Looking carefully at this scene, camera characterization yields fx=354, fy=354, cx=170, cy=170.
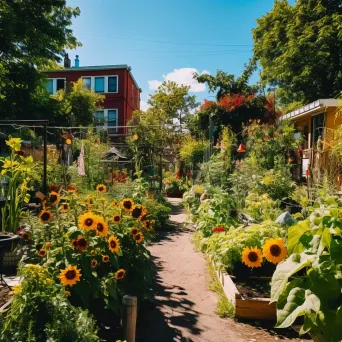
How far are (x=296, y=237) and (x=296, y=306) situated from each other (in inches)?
19.3

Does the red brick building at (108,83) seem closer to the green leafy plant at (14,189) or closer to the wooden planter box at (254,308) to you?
the green leafy plant at (14,189)

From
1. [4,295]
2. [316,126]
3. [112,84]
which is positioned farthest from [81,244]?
[112,84]

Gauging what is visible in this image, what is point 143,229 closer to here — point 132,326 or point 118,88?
point 132,326

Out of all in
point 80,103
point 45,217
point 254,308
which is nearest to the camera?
point 45,217

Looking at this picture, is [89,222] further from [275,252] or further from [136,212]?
[275,252]

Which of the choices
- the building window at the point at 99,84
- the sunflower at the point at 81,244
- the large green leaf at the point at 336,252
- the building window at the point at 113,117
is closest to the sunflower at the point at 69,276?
the sunflower at the point at 81,244

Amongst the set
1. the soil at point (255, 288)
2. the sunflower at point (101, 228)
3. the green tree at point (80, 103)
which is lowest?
the soil at point (255, 288)

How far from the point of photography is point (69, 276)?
231cm

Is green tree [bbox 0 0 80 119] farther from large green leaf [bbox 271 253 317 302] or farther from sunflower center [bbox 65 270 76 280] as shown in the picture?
large green leaf [bbox 271 253 317 302]

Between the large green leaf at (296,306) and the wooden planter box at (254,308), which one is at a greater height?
the large green leaf at (296,306)

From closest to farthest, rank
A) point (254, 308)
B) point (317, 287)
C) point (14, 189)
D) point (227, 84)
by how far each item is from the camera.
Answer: point (317, 287) < point (254, 308) < point (14, 189) < point (227, 84)

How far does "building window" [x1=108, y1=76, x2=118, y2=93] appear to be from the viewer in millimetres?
25953

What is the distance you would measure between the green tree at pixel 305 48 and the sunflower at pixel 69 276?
16.1 meters

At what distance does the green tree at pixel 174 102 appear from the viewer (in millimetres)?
25125
